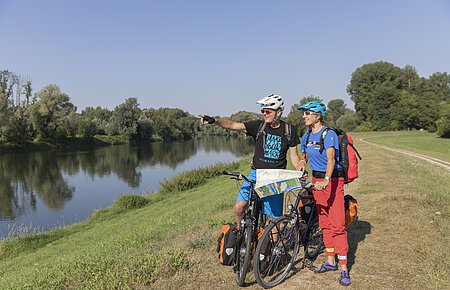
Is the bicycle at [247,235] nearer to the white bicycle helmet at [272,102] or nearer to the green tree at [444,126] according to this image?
the white bicycle helmet at [272,102]

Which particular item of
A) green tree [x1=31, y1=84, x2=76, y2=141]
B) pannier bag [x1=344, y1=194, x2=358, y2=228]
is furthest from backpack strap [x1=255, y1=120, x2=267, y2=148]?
green tree [x1=31, y1=84, x2=76, y2=141]

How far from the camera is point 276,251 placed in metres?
4.07

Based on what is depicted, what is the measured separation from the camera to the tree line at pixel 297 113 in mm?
58169

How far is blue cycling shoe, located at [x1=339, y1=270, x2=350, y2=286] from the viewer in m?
3.99

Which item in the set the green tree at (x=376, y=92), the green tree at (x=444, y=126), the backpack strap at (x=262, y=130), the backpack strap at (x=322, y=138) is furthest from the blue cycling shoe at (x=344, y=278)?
the green tree at (x=376, y=92)

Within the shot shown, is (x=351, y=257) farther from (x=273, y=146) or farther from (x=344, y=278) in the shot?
(x=273, y=146)

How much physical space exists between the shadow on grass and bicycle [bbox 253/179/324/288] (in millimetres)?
518

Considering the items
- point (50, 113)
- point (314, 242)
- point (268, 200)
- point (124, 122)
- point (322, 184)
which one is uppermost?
point (50, 113)

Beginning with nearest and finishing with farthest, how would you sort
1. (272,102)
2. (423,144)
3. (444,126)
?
(272,102) < (423,144) < (444,126)

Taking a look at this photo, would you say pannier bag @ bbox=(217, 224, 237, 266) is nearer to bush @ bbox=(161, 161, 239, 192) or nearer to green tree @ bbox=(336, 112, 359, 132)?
bush @ bbox=(161, 161, 239, 192)

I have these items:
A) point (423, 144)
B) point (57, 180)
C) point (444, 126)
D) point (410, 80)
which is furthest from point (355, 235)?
point (410, 80)

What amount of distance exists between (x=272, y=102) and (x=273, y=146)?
0.54 m

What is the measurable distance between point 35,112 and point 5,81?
15079mm

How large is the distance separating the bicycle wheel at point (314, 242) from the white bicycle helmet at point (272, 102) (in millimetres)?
1807
